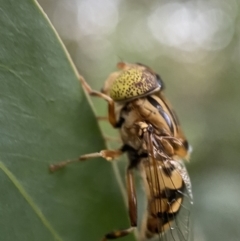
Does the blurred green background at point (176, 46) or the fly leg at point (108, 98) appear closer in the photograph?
the fly leg at point (108, 98)

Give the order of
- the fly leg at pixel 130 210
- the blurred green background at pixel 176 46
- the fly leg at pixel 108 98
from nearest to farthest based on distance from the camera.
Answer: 1. the fly leg at pixel 130 210
2. the fly leg at pixel 108 98
3. the blurred green background at pixel 176 46

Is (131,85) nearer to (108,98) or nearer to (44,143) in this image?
(108,98)

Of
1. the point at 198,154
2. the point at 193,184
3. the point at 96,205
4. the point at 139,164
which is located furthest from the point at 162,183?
the point at 198,154

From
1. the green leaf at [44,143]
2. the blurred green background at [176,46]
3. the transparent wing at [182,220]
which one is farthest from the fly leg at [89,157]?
the blurred green background at [176,46]

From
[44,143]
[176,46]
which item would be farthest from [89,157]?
[176,46]

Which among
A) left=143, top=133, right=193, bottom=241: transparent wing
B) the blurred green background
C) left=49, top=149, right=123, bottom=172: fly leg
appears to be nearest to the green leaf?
left=49, top=149, right=123, bottom=172: fly leg

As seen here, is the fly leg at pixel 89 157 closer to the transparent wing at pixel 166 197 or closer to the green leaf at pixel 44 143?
the green leaf at pixel 44 143

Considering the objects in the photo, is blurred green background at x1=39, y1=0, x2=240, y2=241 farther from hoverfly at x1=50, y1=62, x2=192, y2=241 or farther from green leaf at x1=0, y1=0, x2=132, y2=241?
green leaf at x1=0, y1=0, x2=132, y2=241
